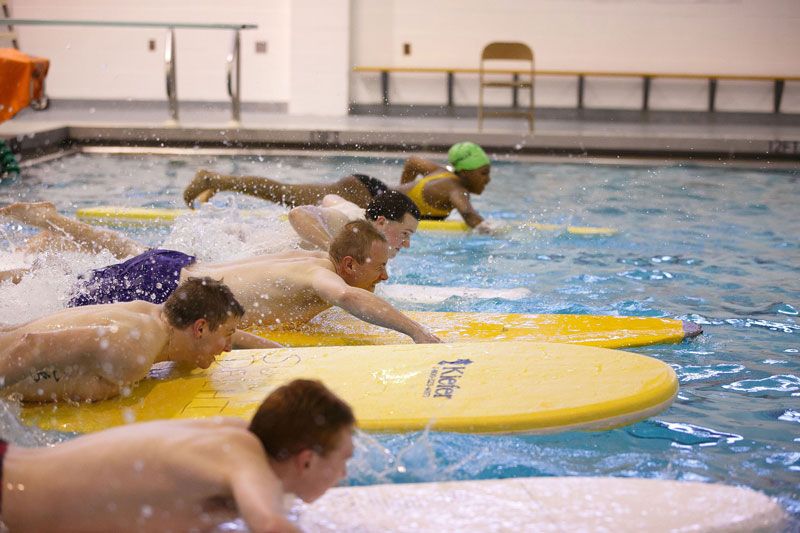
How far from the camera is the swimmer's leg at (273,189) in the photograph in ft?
20.5

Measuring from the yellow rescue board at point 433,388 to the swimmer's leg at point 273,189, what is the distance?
2.83 m

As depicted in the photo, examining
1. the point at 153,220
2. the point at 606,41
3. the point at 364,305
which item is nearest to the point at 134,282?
the point at 364,305

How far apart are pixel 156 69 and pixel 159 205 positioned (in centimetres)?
694

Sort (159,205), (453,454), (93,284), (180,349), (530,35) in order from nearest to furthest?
1. (453,454)
2. (180,349)
3. (93,284)
4. (159,205)
5. (530,35)

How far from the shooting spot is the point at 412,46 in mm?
13727

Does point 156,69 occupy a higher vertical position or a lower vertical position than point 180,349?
higher

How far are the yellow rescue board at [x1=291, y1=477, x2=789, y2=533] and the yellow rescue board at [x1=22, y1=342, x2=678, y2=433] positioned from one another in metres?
0.42

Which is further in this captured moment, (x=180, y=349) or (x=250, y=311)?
(x=250, y=311)

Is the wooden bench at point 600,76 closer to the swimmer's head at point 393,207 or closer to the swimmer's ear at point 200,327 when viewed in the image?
the swimmer's head at point 393,207

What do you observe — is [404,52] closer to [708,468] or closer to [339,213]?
[339,213]

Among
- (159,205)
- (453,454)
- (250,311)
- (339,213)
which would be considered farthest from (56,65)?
(453,454)

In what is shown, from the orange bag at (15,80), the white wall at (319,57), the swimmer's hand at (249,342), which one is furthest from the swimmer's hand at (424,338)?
the white wall at (319,57)

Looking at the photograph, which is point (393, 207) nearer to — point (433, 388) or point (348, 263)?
point (348, 263)

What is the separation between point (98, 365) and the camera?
2.88 metres
